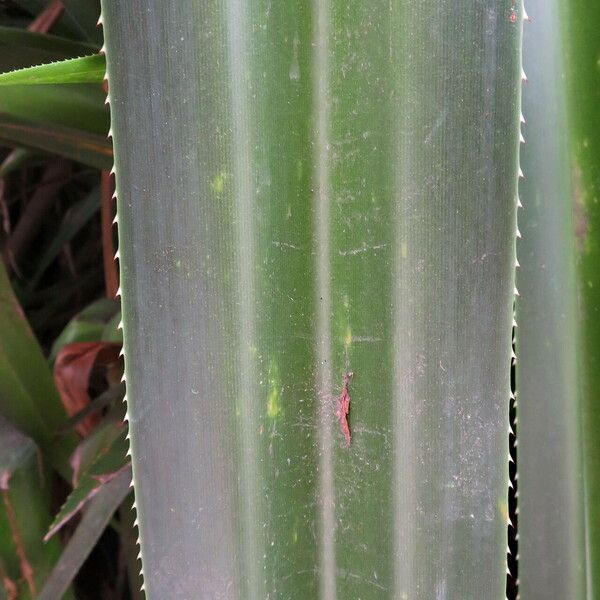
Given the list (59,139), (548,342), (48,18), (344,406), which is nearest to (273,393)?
(344,406)

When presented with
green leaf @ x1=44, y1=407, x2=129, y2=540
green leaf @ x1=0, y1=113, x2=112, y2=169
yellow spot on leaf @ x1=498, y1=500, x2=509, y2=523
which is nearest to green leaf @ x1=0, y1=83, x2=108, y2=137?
green leaf @ x1=0, y1=113, x2=112, y2=169

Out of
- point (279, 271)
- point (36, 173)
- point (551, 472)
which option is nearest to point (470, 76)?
point (279, 271)

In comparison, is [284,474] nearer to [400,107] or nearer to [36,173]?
[400,107]

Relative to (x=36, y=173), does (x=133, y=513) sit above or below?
below

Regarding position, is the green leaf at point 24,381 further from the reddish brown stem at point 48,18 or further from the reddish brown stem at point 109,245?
the reddish brown stem at point 48,18

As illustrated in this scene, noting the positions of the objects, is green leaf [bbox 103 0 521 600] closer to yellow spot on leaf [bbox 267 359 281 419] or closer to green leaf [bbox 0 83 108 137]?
yellow spot on leaf [bbox 267 359 281 419]

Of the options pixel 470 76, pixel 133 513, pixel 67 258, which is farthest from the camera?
pixel 67 258

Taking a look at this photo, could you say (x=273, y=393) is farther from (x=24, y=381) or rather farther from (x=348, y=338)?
(x=24, y=381)
